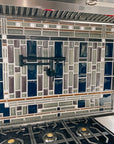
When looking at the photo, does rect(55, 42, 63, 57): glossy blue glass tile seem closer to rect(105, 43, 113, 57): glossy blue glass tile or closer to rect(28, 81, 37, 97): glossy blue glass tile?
rect(28, 81, 37, 97): glossy blue glass tile

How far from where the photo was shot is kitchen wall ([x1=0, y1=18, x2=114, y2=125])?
3.86 ft

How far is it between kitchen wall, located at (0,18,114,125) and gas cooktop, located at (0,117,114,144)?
0.30ft

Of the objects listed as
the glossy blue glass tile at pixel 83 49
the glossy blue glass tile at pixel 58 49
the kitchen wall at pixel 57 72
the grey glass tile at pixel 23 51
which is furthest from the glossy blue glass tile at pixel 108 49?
the grey glass tile at pixel 23 51

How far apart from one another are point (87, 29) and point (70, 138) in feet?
2.92

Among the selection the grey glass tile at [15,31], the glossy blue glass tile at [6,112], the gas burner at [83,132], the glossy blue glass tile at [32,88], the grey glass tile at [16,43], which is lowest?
the gas burner at [83,132]

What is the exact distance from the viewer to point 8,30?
114 centimetres

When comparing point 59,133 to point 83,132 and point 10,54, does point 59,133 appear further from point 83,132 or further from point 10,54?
point 10,54

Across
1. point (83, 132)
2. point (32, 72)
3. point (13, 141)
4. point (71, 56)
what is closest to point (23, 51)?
point (32, 72)

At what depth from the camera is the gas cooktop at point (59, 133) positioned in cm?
104

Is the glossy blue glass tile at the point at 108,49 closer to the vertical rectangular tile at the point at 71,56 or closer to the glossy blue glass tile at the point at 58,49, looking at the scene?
the vertical rectangular tile at the point at 71,56

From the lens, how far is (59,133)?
3.70ft

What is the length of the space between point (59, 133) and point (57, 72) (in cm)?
48

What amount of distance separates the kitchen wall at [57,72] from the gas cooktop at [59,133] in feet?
0.30

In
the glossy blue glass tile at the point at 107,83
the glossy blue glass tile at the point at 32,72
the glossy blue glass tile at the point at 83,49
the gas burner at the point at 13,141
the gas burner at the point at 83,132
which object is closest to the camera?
the gas burner at the point at 13,141
